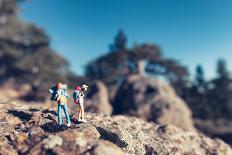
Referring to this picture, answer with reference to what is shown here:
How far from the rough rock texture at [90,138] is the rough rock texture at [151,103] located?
1668 cm

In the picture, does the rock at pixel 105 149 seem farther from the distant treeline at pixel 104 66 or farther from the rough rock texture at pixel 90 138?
the distant treeline at pixel 104 66

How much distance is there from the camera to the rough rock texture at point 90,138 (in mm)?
12203

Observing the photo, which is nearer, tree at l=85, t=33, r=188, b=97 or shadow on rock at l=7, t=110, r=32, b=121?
shadow on rock at l=7, t=110, r=32, b=121

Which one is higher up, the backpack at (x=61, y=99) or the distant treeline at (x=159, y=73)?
the distant treeline at (x=159, y=73)

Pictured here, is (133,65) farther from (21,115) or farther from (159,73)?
(21,115)

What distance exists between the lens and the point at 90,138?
13.0 metres

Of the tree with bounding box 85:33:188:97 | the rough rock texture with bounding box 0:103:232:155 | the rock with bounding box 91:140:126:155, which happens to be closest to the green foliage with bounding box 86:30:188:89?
the tree with bounding box 85:33:188:97

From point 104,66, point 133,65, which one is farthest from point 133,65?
point 104,66

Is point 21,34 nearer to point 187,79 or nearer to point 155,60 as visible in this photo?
point 155,60

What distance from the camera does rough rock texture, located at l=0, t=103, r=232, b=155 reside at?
1220 cm

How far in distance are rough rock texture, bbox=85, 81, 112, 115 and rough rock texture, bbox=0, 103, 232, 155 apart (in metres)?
19.1

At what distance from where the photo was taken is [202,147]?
1848 cm

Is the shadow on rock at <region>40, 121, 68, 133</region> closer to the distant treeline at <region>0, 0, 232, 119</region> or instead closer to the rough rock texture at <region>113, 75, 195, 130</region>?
the rough rock texture at <region>113, 75, 195, 130</region>

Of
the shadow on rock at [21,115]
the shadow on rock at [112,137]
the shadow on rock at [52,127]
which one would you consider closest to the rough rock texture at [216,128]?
the shadow on rock at [112,137]
